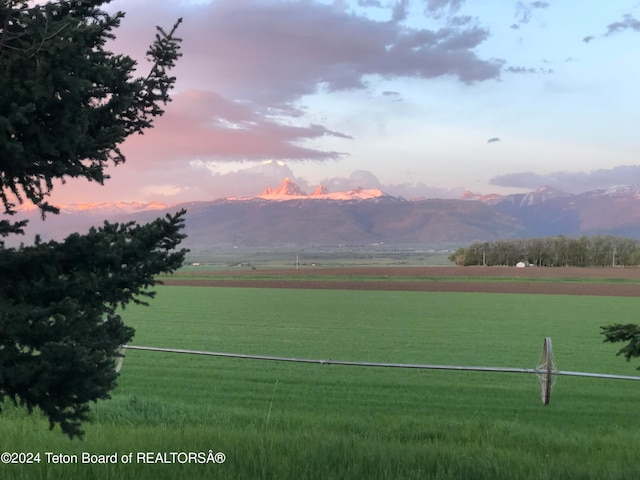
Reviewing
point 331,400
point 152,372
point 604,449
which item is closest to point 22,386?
point 604,449

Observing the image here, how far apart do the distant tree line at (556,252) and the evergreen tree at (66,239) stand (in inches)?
4336

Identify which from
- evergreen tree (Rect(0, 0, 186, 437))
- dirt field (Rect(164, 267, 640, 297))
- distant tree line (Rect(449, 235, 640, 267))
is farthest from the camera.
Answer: distant tree line (Rect(449, 235, 640, 267))

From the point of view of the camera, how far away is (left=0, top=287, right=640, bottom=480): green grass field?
440cm

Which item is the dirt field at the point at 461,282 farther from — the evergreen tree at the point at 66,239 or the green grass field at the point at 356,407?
the evergreen tree at the point at 66,239

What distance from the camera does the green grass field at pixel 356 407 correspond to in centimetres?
440

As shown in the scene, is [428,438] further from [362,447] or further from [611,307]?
[611,307]

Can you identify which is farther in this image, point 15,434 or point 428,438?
point 428,438

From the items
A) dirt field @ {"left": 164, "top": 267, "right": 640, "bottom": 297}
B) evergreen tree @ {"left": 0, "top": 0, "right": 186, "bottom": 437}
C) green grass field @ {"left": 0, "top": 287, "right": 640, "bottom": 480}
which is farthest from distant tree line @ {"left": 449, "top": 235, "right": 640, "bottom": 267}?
evergreen tree @ {"left": 0, "top": 0, "right": 186, "bottom": 437}

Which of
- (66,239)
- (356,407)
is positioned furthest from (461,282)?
(66,239)

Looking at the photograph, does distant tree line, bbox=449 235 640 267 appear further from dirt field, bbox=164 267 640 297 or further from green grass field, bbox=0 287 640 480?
green grass field, bbox=0 287 640 480

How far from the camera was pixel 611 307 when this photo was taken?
39.1m

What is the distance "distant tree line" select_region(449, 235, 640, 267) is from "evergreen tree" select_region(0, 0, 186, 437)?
110147mm

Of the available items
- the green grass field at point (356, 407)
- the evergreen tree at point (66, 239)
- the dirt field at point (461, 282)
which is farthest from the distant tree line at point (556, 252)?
the evergreen tree at point (66, 239)

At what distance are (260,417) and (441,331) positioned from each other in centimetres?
1918
